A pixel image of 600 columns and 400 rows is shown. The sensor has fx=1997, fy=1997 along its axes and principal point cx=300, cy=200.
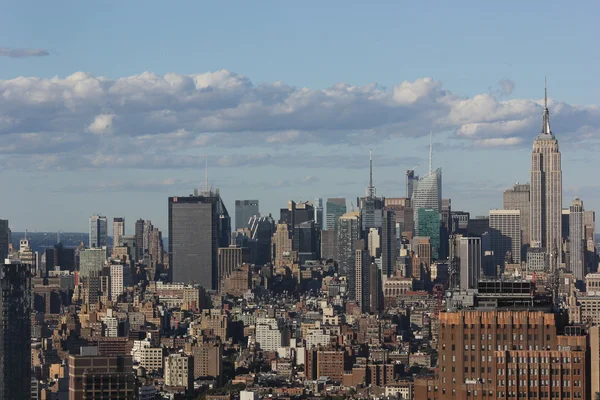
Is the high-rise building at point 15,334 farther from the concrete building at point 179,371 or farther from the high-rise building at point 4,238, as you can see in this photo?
the high-rise building at point 4,238

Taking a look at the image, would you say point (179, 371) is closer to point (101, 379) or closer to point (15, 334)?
point (15, 334)

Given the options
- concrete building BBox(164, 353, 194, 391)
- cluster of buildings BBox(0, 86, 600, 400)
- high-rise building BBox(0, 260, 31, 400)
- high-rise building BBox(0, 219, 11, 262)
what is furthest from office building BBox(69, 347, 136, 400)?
high-rise building BBox(0, 219, 11, 262)

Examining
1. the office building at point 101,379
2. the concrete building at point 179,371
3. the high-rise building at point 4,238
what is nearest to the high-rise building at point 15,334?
the concrete building at point 179,371

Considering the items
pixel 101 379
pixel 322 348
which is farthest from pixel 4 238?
pixel 101 379

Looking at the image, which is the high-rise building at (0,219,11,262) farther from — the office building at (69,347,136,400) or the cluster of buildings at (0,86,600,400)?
the office building at (69,347,136,400)

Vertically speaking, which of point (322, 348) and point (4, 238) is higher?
point (4, 238)

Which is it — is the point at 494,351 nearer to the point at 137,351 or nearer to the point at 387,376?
the point at 387,376

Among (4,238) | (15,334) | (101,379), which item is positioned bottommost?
(101,379)
